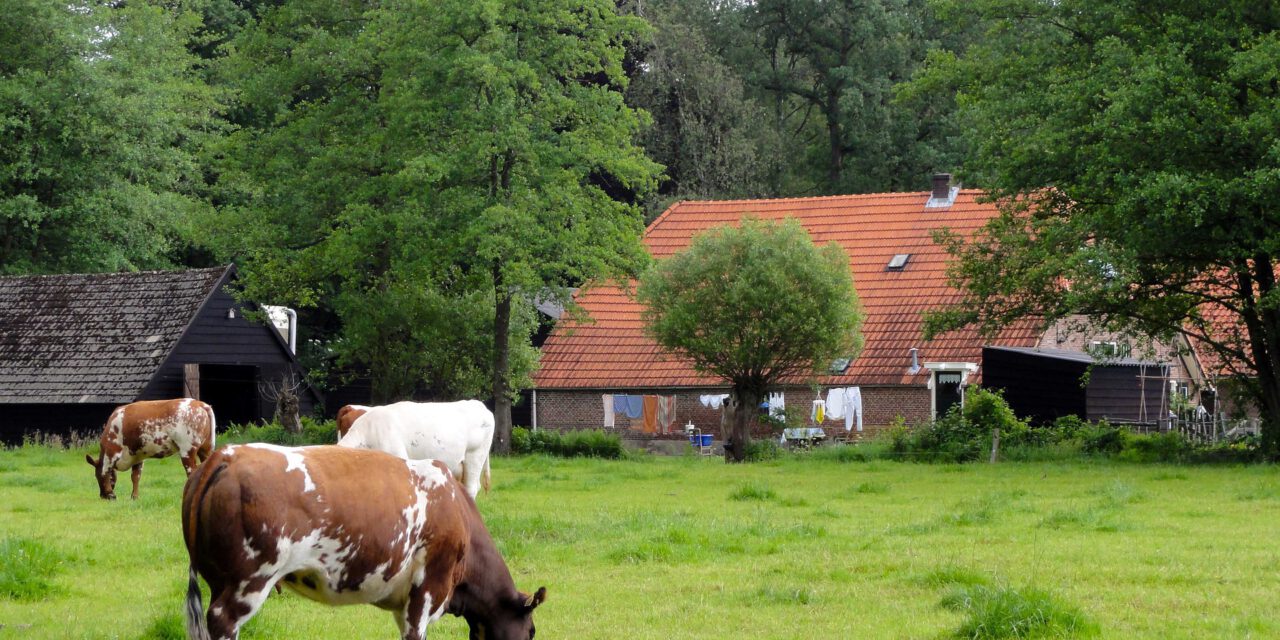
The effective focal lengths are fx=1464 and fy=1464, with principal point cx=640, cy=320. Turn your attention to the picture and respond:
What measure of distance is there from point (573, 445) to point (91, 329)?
13.2 meters

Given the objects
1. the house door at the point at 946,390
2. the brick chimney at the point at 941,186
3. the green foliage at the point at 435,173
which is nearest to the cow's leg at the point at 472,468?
the green foliage at the point at 435,173

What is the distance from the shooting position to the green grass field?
32.9 ft

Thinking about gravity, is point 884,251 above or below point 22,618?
above

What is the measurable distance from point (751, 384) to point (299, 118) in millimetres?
12790

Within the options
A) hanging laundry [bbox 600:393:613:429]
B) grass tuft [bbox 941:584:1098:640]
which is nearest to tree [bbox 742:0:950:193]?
hanging laundry [bbox 600:393:613:429]

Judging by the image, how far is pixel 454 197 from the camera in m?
31.7

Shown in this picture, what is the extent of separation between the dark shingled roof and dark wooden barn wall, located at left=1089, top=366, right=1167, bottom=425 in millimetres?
22041

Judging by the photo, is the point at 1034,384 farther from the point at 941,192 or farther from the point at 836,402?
the point at 941,192

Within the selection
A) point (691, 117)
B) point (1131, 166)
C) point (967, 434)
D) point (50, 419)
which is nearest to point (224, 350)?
point (50, 419)

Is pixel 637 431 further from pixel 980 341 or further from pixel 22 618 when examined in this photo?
pixel 22 618

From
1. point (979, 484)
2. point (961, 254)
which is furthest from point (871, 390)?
point (979, 484)

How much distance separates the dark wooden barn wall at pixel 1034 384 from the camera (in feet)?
118

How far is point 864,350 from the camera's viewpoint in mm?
40281

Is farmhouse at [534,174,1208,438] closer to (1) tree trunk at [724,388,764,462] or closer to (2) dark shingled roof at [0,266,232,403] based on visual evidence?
(1) tree trunk at [724,388,764,462]
